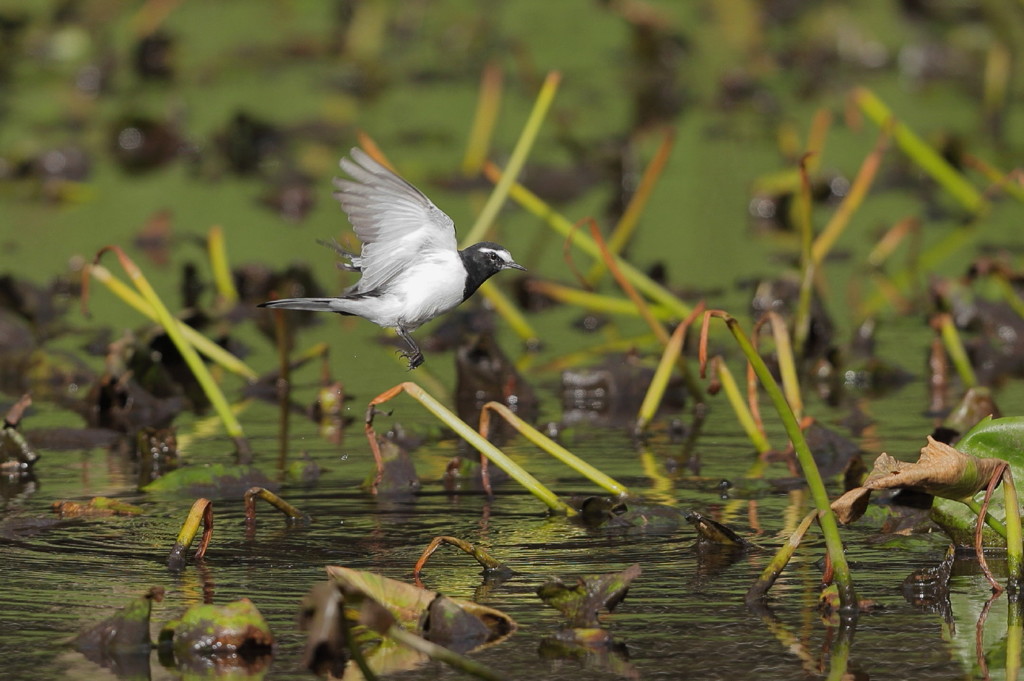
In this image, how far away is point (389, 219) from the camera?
5.10m

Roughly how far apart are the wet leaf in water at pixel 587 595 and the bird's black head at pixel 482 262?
100 cm

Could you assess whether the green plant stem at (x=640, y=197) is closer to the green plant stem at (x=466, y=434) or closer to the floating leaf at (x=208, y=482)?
the floating leaf at (x=208, y=482)

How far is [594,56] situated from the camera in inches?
677

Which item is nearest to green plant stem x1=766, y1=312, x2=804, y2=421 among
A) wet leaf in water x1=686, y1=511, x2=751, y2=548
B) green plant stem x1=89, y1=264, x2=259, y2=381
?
wet leaf in water x1=686, y1=511, x2=751, y2=548

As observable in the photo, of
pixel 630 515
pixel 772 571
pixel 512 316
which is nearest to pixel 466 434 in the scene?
pixel 630 515

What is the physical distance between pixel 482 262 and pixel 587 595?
108 centimetres

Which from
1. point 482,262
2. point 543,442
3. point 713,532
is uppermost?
point 482,262

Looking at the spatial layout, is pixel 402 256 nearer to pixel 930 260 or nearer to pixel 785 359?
pixel 785 359

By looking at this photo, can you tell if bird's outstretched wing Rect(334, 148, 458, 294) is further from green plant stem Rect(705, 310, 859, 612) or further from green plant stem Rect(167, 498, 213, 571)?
green plant stem Rect(705, 310, 859, 612)

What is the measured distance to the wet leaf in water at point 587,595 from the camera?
14.3ft

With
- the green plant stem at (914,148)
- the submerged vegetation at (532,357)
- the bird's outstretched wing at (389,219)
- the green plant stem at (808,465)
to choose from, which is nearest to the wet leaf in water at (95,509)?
the submerged vegetation at (532,357)

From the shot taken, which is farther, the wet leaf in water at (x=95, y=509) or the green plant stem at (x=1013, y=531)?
the wet leaf in water at (x=95, y=509)

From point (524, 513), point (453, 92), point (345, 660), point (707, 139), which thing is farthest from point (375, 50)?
point (345, 660)

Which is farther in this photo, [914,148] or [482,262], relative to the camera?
[914,148]
